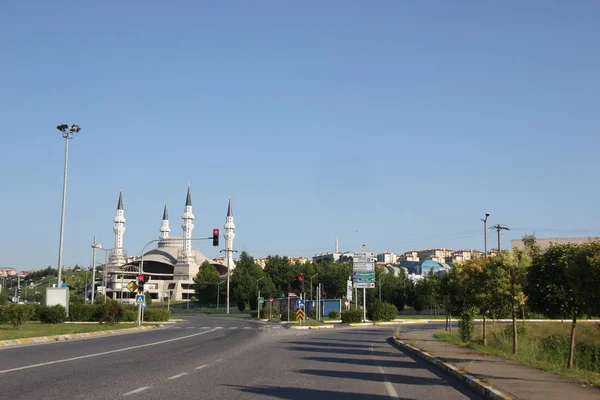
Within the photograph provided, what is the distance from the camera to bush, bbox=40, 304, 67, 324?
134 ft

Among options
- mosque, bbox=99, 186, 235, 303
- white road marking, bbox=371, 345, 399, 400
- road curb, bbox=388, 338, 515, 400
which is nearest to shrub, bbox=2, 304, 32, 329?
road curb, bbox=388, 338, 515, 400

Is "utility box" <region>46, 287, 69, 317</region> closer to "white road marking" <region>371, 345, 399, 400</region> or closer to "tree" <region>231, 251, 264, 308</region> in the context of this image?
"white road marking" <region>371, 345, 399, 400</region>

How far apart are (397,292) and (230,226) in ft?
192

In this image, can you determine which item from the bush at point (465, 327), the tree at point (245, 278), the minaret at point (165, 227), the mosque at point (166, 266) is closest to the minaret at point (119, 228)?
the mosque at point (166, 266)

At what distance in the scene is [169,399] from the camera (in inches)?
404

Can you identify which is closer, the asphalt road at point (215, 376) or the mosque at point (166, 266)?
the asphalt road at point (215, 376)

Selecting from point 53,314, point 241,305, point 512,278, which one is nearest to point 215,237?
point 53,314

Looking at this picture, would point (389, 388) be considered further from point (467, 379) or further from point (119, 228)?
point (119, 228)

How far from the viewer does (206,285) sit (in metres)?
126

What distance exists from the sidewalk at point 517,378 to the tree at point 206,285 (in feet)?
357

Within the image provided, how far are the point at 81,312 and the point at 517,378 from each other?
40.9 metres

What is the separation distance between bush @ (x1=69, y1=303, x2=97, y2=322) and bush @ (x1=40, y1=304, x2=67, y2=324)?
511 centimetres

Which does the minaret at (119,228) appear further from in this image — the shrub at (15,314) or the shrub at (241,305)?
the shrub at (15,314)

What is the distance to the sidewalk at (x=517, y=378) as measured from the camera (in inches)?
427
